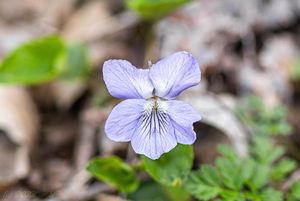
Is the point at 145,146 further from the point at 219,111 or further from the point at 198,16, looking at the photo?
the point at 198,16

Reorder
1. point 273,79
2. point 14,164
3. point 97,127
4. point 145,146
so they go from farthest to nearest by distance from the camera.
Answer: point 273,79, point 97,127, point 14,164, point 145,146

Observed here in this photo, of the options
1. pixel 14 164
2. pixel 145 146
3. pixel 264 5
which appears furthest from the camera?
pixel 264 5

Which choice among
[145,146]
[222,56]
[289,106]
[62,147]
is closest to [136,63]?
[222,56]

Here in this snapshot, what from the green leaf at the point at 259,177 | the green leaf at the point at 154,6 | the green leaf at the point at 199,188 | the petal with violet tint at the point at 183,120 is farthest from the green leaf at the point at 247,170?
the green leaf at the point at 154,6

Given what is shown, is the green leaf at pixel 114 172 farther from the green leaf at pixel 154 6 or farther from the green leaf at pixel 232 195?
the green leaf at pixel 154 6

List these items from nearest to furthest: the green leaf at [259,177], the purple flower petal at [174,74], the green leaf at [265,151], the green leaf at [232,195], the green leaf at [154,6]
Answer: the purple flower petal at [174,74] < the green leaf at [232,195] < the green leaf at [259,177] < the green leaf at [265,151] < the green leaf at [154,6]

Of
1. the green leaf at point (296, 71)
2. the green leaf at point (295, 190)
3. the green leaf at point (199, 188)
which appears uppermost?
the green leaf at point (296, 71)

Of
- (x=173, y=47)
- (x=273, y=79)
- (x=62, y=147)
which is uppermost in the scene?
(x=173, y=47)

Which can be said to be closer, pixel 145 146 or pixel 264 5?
pixel 145 146

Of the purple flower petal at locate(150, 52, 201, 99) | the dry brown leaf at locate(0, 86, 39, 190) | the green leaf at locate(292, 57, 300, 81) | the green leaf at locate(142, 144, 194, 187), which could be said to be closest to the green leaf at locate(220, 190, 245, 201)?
the green leaf at locate(142, 144, 194, 187)
